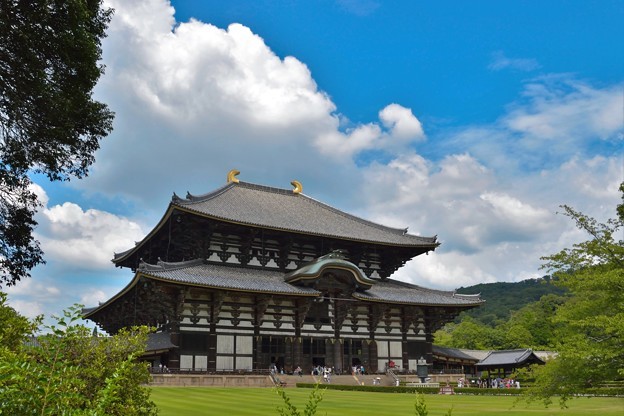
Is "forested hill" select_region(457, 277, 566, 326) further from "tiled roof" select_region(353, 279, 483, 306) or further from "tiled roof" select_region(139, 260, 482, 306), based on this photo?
"tiled roof" select_region(139, 260, 482, 306)

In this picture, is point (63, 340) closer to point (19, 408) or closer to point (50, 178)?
point (19, 408)

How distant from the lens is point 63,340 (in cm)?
800

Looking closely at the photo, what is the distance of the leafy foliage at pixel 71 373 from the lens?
657 cm

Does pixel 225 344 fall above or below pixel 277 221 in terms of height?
below

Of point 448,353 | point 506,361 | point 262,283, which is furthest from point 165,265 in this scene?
point 506,361

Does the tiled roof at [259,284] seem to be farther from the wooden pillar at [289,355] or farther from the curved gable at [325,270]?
the wooden pillar at [289,355]

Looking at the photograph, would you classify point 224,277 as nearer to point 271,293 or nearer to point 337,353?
point 271,293

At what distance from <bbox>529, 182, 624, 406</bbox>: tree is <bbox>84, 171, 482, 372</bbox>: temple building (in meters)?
26.2

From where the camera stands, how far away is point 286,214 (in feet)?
168

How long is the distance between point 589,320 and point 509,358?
48917 millimetres

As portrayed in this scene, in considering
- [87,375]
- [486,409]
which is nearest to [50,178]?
[87,375]

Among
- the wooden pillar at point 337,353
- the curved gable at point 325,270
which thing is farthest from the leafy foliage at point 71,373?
the wooden pillar at point 337,353

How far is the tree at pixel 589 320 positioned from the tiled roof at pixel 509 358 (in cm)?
4392

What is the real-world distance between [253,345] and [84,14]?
30241 millimetres
